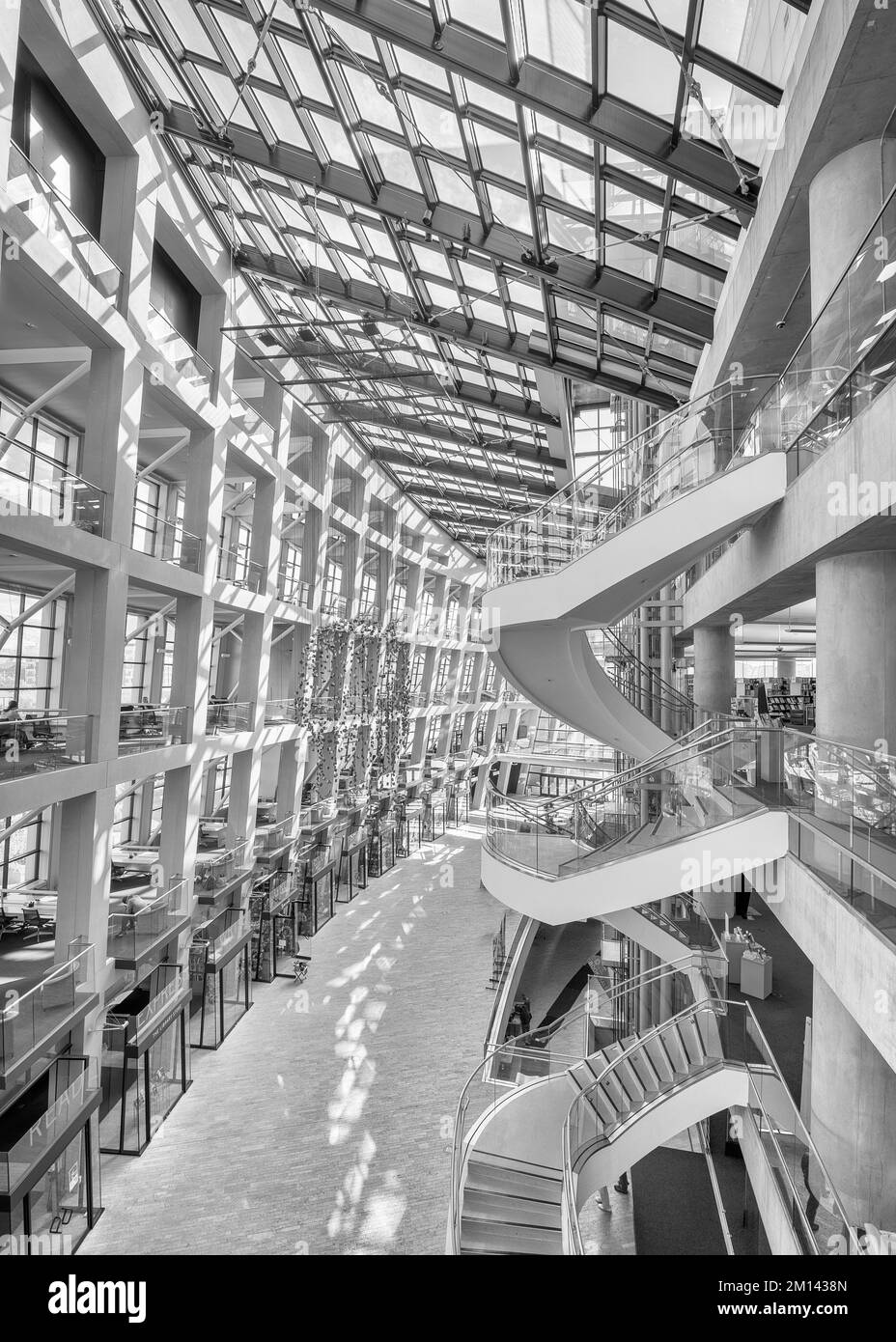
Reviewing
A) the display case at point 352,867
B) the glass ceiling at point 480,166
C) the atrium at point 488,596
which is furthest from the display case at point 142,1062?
the display case at point 352,867

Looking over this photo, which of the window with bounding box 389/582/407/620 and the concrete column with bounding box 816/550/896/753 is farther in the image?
the window with bounding box 389/582/407/620

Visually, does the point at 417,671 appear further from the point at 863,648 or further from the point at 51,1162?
the point at 863,648

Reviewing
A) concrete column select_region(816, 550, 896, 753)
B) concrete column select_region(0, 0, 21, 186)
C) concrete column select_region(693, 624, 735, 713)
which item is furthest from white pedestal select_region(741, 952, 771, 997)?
concrete column select_region(0, 0, 21, 186)

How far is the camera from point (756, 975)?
485 inches

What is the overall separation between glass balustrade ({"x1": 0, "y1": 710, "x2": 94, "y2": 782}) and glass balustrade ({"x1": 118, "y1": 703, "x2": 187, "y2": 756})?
1.38 meters

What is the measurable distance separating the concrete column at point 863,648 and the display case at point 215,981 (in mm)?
11372

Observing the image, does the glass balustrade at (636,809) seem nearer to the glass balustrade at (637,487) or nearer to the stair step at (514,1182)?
the glass balustrade at (637,487)

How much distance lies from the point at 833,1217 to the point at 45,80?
1417 centimetres

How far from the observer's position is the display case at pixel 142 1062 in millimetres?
10820

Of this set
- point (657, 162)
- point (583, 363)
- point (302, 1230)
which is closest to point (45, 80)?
point (657, 162)

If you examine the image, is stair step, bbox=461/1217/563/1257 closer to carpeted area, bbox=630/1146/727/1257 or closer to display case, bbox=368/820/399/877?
carpeted area, bbox=630/1146/727/1257

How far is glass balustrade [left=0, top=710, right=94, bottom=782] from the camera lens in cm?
904

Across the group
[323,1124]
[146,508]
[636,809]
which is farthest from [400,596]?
[636,809]

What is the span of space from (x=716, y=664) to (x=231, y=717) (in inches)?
385
